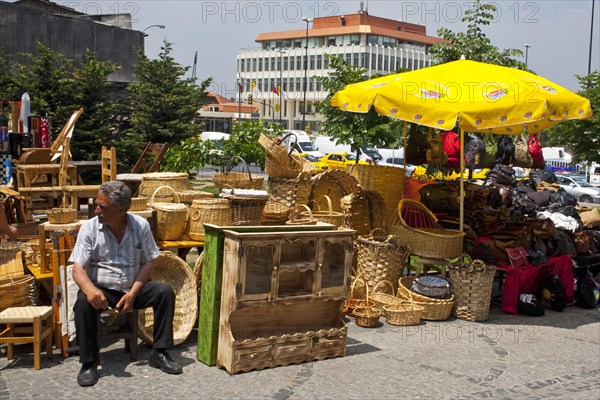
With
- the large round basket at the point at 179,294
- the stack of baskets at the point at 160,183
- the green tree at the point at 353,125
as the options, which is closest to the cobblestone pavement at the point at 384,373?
the large round basket at the point at 179,294

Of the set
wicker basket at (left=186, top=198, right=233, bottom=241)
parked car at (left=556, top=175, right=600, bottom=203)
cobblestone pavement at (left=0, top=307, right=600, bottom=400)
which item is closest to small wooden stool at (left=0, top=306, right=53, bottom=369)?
cobblestone pavement at (left=0, top=307, right=600, bottom=400)

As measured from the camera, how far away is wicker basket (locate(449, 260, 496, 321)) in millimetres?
7398

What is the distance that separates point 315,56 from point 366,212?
72.7m

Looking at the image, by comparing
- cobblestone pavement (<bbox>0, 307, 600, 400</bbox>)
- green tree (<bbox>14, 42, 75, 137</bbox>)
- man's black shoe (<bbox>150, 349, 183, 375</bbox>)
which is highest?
green tree (<bbox>14, 42, 75, 137</bbox>)

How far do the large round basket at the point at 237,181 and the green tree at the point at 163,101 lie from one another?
14487mm

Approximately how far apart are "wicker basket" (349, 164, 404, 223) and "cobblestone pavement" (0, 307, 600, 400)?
235cm

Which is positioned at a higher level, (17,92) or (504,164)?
(17,92)

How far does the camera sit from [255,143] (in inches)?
544

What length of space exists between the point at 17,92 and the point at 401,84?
15.3 metres

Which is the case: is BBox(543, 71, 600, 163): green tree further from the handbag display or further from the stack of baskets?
the stack of baskets

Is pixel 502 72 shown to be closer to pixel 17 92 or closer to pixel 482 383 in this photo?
pixel 482 383

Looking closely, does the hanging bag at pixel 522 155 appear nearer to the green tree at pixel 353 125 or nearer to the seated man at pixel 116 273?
the green tree at pixel 353 125

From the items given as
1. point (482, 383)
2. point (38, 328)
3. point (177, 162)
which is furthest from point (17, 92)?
point (482, 383)

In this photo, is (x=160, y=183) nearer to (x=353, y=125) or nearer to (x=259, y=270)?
(x=259, y=270)
